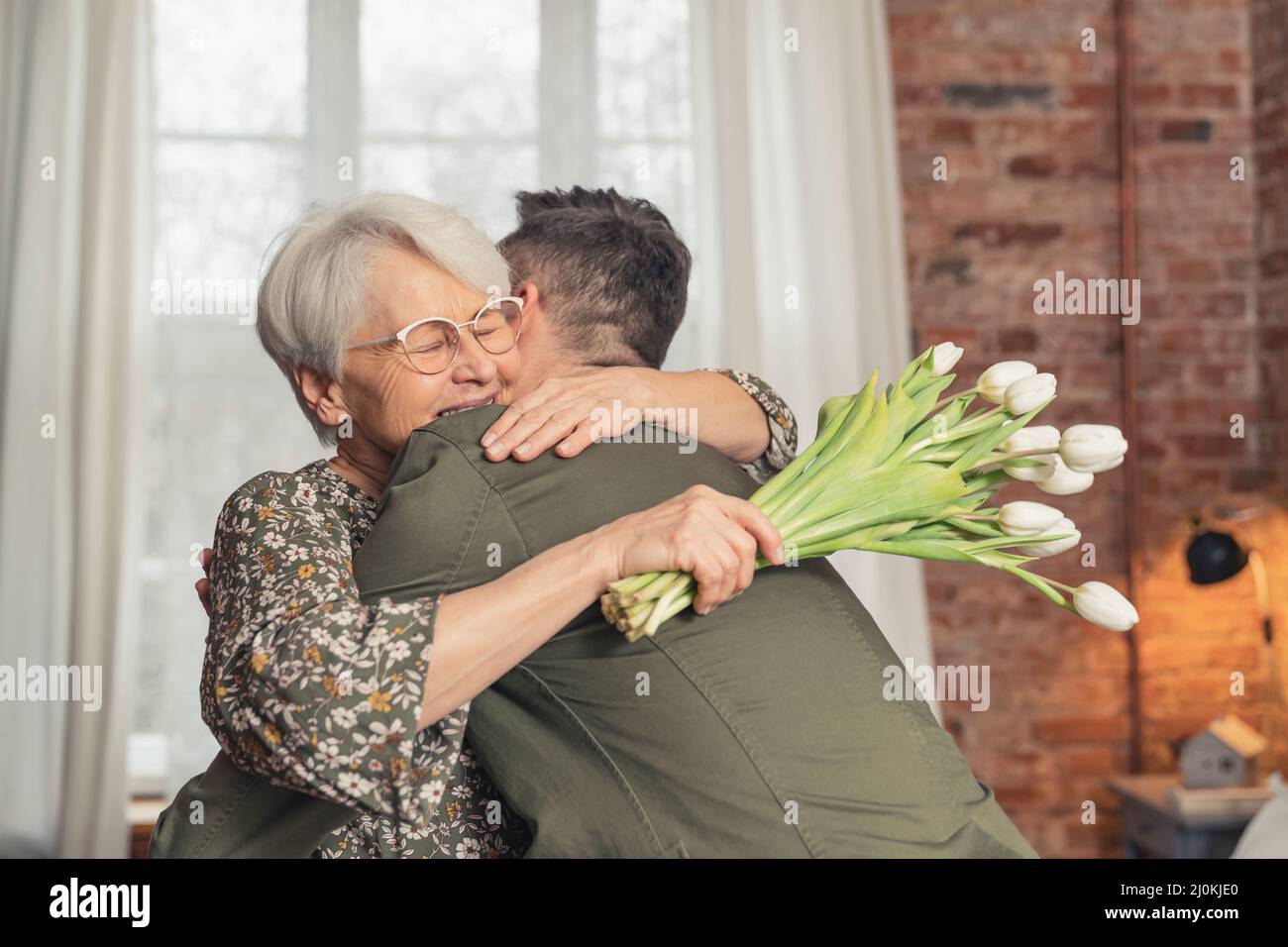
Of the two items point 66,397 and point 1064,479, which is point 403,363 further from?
point 66,397

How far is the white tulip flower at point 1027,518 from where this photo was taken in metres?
1.32

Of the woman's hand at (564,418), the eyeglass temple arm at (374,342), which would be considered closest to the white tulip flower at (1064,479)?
the woman's hand at (564,418)

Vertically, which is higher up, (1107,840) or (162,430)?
(162,430)

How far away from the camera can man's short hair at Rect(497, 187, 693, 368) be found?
5.81 feet

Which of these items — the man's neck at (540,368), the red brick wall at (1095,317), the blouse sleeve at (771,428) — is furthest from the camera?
the red brick wall at (1095,317)

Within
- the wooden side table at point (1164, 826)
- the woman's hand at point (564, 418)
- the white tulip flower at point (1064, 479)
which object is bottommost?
the wooden side table at point (1164, 826)

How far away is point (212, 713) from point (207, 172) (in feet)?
9.19

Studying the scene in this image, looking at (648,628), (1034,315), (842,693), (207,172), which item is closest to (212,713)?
(648,628)

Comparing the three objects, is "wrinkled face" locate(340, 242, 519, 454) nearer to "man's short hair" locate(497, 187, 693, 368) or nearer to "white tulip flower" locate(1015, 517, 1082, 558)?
"man's short hair" locate(497, 187, 693, 368)

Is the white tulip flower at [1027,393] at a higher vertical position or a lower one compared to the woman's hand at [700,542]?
higher

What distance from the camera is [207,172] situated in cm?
366

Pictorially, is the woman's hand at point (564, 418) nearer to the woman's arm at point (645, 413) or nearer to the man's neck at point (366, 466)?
the woman's arm at point (645, 413)

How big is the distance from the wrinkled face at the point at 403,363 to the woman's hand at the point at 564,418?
0.48 ft
